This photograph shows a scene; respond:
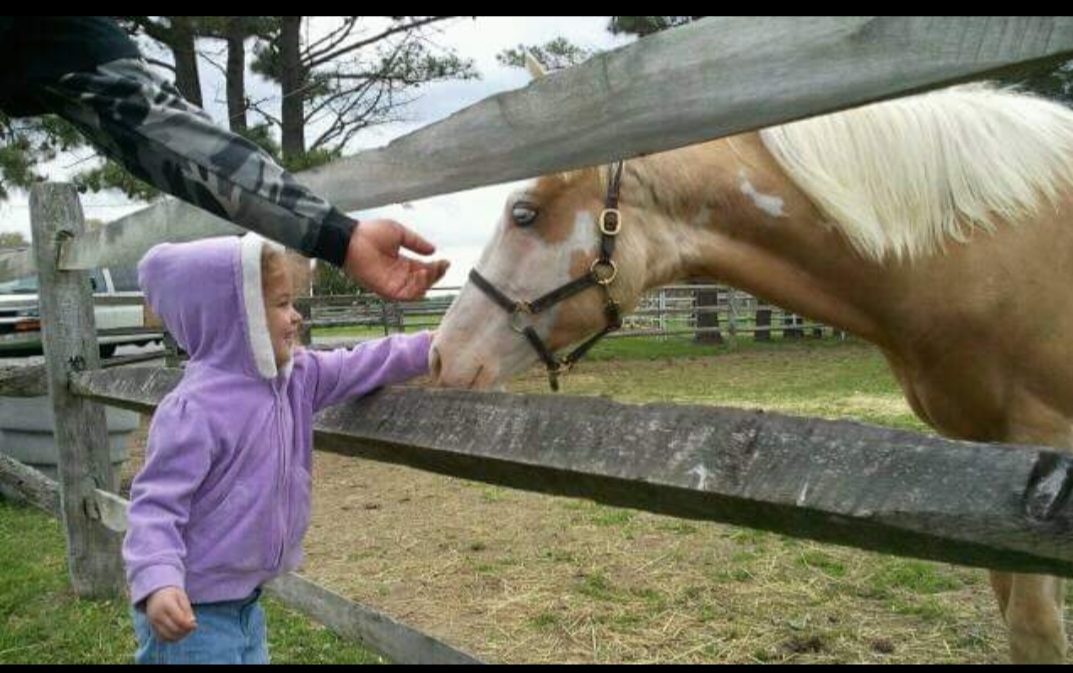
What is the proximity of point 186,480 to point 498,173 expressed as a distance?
32.8 inches

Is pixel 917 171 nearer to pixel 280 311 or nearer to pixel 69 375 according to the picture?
pixel 280 311

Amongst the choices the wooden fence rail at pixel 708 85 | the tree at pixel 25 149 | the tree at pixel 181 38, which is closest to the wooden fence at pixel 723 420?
the wooden fence rail at pixel 708 85

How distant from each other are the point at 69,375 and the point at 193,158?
2843 millimetres

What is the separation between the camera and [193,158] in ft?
4.50

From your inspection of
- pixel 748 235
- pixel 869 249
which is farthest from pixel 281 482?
pixel 869 249

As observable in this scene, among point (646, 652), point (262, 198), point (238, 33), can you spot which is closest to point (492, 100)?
point (262, 198)

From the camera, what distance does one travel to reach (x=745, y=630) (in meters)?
3.29

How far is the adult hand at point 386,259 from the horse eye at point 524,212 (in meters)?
0.92

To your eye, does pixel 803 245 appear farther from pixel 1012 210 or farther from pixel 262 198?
pixel 262 198

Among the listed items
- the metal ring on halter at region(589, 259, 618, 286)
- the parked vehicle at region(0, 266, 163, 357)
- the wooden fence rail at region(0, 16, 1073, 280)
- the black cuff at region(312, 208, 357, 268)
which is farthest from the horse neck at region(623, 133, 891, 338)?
the parked vehicle at region(0, 266, 163, 357)

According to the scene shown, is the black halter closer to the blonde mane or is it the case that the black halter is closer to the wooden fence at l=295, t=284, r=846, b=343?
the blonde mane

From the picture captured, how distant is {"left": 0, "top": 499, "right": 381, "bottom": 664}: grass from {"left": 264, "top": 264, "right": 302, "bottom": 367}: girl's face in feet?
4.57

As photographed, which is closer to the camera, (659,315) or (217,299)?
(217,299)

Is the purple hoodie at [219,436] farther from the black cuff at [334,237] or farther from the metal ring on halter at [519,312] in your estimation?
the metal ring on halter at [519,312]
